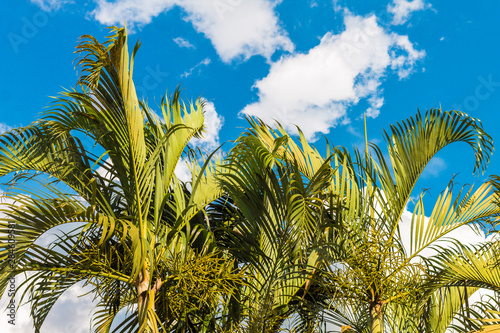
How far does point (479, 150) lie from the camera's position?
435 cm

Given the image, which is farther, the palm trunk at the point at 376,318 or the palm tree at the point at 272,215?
the palm tree at the point at 272,215

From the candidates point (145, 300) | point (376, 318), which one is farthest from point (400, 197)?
point (145, 300)

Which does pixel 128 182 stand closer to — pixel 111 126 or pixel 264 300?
pixel 111 126

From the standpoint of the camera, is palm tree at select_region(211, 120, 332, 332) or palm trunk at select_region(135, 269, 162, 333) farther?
palm tree at select_region(211, 120, 332, 332)

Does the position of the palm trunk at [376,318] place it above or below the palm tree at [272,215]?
below

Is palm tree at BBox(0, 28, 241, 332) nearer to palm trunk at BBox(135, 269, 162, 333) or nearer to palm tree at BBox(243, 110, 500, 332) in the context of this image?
palm trunk at BBox(135, 269, 162, 333)

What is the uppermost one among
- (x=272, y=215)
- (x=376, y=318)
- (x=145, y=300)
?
(x=272, y=215)

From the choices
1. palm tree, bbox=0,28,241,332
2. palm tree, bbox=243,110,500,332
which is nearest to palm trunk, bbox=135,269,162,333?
palm tree, bbox=0,28,241,332

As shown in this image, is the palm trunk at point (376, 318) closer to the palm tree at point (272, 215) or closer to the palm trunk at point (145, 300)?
the palm tree at point (272, 215)

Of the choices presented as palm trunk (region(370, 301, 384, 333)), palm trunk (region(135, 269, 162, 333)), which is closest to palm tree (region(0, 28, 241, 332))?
palm trunk (region(135, 269, 162, 333))

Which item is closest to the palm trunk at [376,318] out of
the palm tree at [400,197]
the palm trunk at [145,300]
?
the palm tree at [400,197]

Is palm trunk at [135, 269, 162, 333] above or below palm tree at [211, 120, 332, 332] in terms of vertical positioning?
below

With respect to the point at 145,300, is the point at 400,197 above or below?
above

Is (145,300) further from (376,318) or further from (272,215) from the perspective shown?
(376,318)
